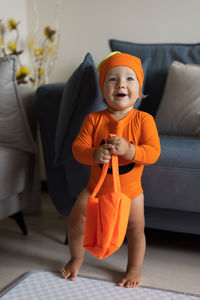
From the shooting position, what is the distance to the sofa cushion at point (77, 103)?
1341mm

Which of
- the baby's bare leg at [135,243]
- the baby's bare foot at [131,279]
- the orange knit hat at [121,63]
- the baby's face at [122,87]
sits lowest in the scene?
the baby's bare foot at [131,279]

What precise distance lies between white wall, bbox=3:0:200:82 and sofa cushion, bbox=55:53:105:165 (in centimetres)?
93

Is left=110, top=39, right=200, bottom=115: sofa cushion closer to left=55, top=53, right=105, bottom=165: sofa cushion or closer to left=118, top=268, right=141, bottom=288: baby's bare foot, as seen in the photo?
left=55, top=53, right=105, bottom=165: sofa cushion

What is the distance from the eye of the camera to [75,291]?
1.12 meters

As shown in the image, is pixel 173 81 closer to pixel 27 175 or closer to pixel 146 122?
pixel 146 122

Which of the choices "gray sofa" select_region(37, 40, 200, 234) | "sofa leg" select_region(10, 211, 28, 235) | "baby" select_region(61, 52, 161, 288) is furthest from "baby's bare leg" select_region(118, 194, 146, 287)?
"sofa leg" select_region(10, 211, 28, 235)

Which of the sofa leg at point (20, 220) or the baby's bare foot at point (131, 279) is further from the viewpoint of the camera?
the sofa leg at point (20, 220)

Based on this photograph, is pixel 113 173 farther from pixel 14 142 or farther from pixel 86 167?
pixel 14 142

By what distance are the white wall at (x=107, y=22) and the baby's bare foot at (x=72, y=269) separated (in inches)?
54.9

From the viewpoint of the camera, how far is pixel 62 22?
2305 millimetres

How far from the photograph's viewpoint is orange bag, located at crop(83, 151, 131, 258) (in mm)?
1010

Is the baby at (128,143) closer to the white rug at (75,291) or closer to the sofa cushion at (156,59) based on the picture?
the white rug at (75,291)

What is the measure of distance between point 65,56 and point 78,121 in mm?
1101

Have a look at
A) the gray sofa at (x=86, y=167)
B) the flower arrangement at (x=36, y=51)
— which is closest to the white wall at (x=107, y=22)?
the flower arrangement at (x=36, y=51)
